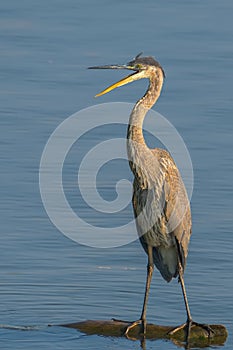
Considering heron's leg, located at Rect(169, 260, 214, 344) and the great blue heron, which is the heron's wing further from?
heron's leg, located at Rect(169, 260, 214, 344)

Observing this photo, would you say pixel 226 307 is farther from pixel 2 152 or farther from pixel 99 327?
pixel 2 152

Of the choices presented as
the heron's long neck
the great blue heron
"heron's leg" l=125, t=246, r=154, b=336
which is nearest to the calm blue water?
"heron's leg" l=125, t=246, r=154, b=336

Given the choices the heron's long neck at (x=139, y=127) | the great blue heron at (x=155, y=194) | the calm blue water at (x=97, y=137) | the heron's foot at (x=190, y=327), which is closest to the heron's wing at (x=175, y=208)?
the great blue heron at (x=155, y=194)

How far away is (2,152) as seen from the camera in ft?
44.5

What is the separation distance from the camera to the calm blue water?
10711 millimetres

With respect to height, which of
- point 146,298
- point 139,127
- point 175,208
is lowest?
point 146,298

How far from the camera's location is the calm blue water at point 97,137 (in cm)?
1071

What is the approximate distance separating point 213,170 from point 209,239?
153 cm

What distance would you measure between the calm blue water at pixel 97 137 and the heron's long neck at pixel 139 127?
1.23 m

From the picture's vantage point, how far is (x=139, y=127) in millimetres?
10328

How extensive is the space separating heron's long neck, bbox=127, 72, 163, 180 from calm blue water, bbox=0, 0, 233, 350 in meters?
1.23

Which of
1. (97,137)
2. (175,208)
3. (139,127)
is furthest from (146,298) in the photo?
(97,137)

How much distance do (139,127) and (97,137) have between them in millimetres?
3831

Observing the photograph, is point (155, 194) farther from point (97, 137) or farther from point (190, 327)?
point (97, 137)
